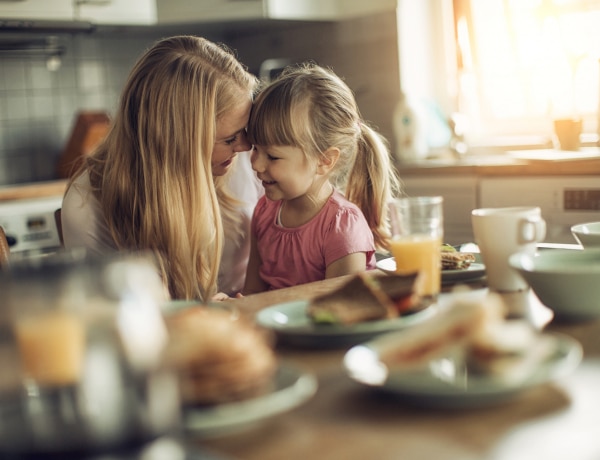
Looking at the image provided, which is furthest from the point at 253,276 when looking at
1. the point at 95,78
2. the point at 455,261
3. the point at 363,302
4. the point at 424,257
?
the point at 95,78

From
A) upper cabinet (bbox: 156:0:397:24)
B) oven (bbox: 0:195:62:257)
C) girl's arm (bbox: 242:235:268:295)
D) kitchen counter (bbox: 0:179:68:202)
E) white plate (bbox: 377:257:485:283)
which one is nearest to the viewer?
white plate (bbox: 377:257:485:283)

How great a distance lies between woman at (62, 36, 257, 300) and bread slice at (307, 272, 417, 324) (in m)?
0.68

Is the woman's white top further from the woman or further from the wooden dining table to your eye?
the wooden dining table

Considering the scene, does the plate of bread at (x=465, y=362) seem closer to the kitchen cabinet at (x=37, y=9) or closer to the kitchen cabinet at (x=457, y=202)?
the kitchen cabinet at (x=457, y=202)

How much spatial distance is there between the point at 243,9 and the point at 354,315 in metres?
2.77

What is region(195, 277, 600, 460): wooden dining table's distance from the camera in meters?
0.61

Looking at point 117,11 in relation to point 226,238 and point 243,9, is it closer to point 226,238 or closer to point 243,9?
point 243,9

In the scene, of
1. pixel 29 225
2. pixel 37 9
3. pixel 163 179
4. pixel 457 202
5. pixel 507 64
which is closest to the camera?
pixel 163 179

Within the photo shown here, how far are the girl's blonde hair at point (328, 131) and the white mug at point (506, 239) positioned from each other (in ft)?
2.28

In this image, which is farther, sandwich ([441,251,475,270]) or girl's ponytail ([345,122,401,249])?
girl's ponytail ([345,122,401,249])

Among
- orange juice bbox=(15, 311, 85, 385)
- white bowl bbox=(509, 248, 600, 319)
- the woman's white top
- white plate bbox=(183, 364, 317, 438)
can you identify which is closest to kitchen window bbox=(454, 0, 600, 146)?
the woman's white top

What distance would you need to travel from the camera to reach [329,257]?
69.1 inches

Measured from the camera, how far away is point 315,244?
1790 millimetres

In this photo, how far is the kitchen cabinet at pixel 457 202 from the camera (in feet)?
9.77
